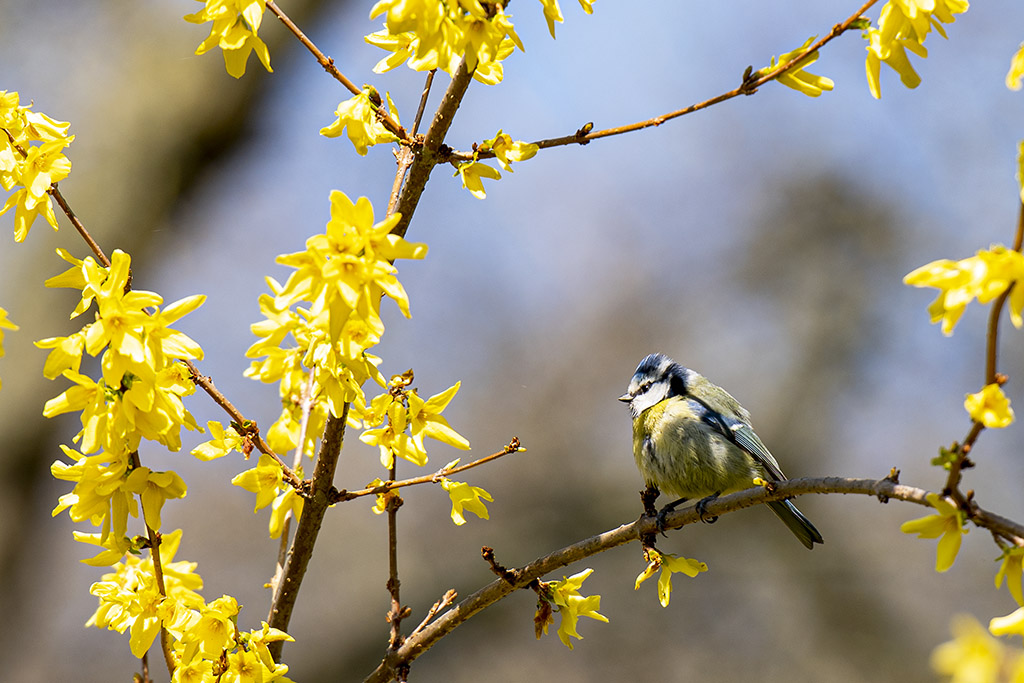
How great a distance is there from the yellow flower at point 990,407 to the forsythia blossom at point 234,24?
99cm

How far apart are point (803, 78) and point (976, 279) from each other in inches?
21.8

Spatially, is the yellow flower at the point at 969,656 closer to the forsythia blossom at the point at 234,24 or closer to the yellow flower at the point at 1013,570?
the yellow flower at the point at 1013,570

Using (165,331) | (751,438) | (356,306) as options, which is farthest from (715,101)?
(751,438)

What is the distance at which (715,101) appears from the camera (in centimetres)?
130

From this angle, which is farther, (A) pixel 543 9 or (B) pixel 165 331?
(A) pixel 543 9

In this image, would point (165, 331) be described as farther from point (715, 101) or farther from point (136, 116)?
point (136, 116)

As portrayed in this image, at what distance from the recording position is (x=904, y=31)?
127 cm

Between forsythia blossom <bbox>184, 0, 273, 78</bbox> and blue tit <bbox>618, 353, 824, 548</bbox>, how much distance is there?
178 centimetres

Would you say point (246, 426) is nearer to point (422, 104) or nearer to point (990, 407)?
point (422, 104)

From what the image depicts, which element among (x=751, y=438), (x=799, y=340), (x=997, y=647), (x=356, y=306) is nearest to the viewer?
(x=997, y=647)

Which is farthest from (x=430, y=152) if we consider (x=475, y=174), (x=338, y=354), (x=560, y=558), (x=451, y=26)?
(x=560, y=558)

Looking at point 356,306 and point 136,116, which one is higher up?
point 136,116

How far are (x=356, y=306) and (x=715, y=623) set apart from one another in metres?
6.13

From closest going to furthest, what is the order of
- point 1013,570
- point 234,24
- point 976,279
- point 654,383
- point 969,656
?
1. point 969,656
2. point 976,279
3. point 1013,570
4. point 234,24
5. point 654,383
